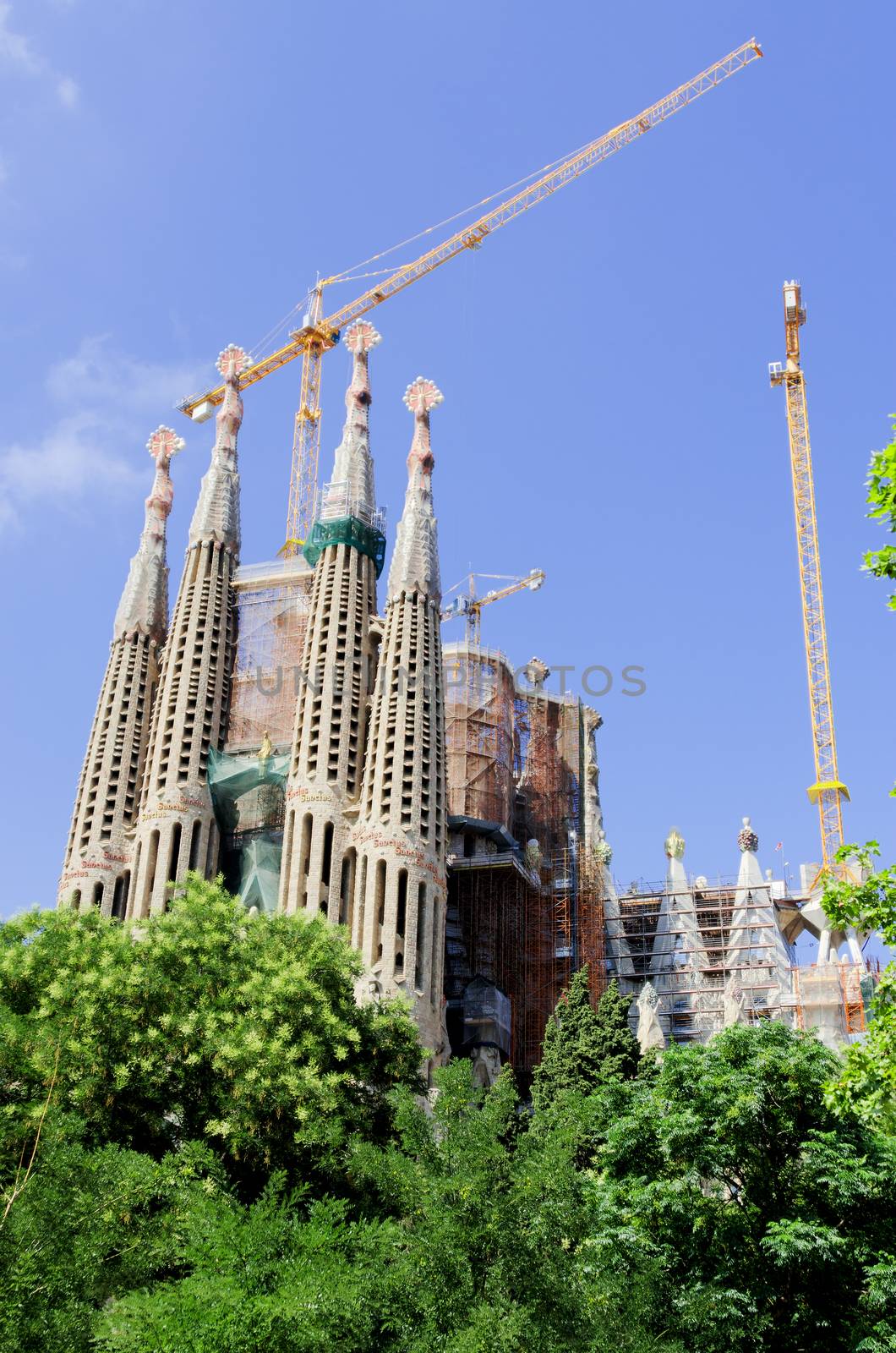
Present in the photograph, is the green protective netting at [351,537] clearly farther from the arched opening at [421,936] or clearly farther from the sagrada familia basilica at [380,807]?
the arched opening at [421,936]

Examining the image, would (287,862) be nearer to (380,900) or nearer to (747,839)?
(380,900)

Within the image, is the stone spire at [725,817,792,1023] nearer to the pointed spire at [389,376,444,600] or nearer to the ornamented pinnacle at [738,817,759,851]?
the ornamented pinnacle at [738,817,759,851]

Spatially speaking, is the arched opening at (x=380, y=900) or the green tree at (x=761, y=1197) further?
the arched opening at (x=380, y=900)

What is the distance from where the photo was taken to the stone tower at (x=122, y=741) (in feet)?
160

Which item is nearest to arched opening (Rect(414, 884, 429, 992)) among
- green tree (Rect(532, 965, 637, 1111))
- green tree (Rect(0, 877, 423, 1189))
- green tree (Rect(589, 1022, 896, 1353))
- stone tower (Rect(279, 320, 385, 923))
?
stone tower (Rect(279, 320, 385, 923))

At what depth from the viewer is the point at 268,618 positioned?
179ft

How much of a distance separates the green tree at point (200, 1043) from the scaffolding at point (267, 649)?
24.6 m

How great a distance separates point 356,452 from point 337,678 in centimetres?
834

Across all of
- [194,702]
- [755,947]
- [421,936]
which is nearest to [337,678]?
[194,702]

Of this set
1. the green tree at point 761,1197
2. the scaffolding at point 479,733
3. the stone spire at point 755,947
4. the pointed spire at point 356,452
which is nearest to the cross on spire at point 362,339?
the pointed spire at point 356,452

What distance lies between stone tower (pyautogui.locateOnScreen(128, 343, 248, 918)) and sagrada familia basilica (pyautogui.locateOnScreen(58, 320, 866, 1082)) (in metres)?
0.08

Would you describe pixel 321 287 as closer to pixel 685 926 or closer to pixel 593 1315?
pixel 685 926

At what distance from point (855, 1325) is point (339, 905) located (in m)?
26.2

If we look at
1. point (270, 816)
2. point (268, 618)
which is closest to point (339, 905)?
point (270, 816)
